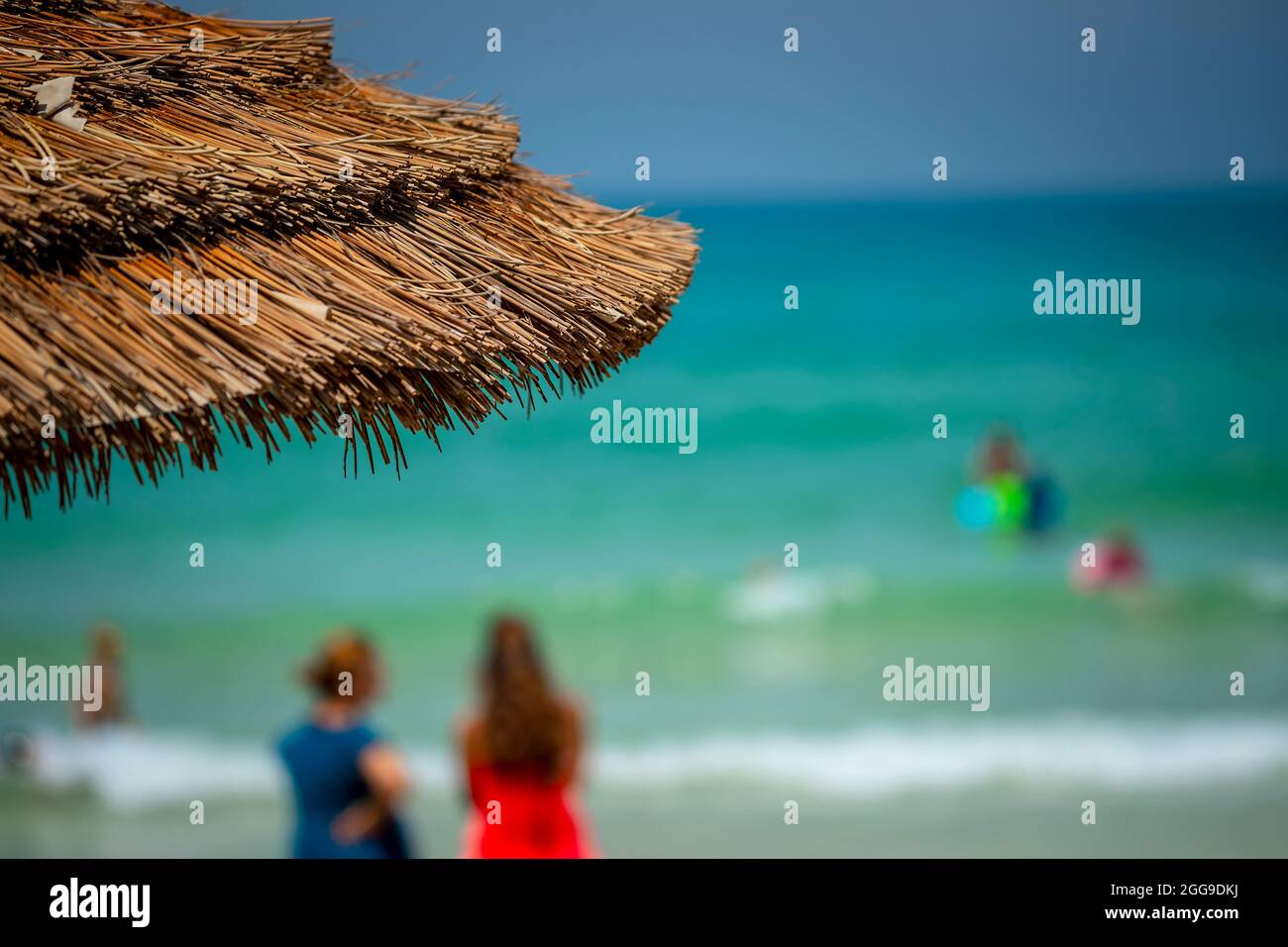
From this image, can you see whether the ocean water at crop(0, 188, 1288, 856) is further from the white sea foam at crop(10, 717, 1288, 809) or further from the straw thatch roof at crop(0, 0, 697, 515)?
the straw thatch roof at crop(0, 0, 697, 515)

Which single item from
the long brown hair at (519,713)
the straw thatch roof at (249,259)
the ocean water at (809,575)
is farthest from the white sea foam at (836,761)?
the straw thatch roof at (249,259)

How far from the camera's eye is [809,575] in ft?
31.3

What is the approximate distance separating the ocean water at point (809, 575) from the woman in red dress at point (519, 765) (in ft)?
11.1

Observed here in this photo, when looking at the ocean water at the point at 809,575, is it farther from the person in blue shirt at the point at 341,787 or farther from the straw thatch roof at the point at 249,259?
the straw thatch roof at the point at 249,259

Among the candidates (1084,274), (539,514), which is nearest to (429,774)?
(539,514)

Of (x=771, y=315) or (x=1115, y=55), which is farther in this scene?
(x=771, y=315)

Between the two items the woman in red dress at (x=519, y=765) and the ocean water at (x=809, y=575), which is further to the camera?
the ocean water at (x=809, y=575)

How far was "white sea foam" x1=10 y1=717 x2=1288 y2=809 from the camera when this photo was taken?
737 cm

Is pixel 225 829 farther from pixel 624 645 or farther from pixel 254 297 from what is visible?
pixel 254 297

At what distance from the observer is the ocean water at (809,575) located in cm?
735

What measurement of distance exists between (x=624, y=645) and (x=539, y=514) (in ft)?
5.45

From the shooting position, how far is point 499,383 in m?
1.58

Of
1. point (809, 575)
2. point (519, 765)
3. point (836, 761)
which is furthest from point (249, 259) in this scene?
point (809, 575)

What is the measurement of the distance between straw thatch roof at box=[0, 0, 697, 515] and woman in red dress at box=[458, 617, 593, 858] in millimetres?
1779
